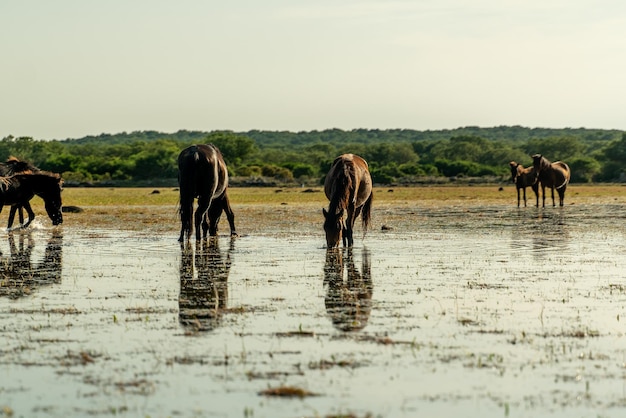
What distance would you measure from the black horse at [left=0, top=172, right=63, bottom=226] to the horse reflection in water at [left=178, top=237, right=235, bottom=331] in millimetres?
4494

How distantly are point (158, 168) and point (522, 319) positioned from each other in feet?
221

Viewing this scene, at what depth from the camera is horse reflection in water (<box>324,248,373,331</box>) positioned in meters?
9.50

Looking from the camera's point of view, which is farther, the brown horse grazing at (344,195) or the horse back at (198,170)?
the horse back at (198,170)

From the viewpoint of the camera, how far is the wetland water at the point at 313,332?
6.48 m

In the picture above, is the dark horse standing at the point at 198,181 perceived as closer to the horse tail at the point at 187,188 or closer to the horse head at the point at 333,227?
the horse tail at the point at 187,188

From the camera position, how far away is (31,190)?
21125 mm

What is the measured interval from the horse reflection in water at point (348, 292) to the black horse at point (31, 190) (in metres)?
7.49

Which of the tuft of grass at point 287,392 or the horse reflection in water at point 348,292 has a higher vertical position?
the tuft of grass at point 287,392

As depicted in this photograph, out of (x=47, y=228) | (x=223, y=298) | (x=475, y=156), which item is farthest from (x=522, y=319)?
(x=475, y=156)

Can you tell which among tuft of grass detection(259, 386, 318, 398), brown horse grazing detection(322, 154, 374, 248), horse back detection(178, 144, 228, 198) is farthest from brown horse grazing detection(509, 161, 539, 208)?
tuft of grass detection(259, 386, 318, 398)

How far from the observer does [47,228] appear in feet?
74.1

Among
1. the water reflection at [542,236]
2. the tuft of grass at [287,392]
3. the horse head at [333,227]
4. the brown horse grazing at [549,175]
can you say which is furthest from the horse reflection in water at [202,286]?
the brown horse grazing at [549,175]

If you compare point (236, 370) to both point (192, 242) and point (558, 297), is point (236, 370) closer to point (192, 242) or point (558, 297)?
point (558, 297)

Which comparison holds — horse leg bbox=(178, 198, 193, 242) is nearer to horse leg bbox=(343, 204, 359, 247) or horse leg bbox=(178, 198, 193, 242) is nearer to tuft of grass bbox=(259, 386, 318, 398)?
horse leg bbox=(343, 204, 359, 247)
